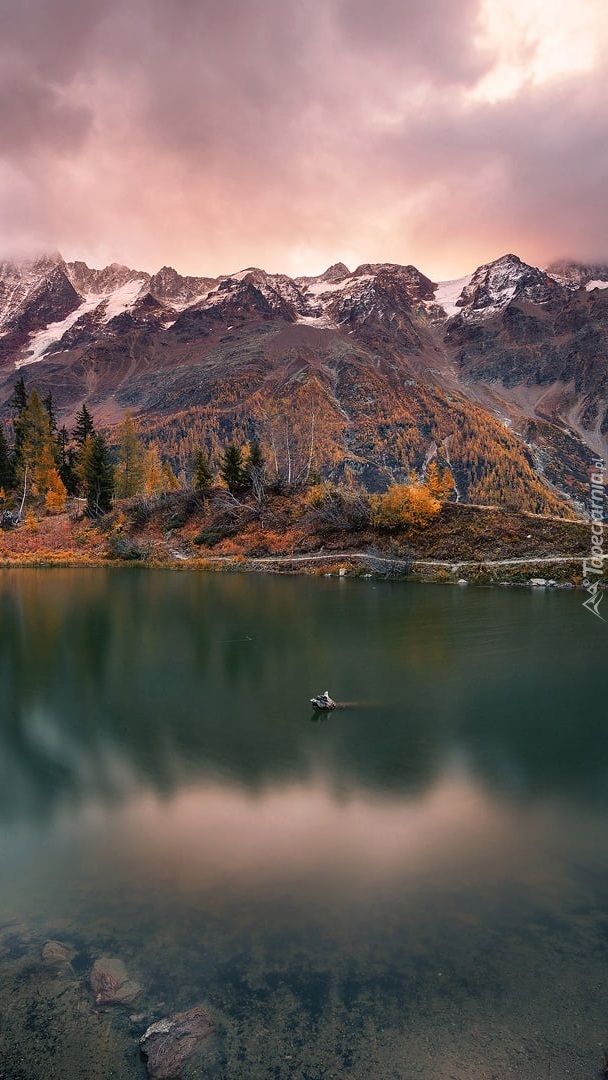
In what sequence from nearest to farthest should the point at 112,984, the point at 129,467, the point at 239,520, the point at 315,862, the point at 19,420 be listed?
1. the point at 112,984
2. the point at 315,862
3. the point at 239,520
4. the point at 19,420
5. the point at 129,467

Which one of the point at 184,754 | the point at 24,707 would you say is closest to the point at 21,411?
the point at 24,707

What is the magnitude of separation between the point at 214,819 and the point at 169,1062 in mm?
6012

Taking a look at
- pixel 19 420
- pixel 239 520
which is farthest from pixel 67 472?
pixel 239 520

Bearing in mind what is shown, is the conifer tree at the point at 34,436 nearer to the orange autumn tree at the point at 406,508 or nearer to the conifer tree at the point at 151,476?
the conifer tree at the point at 151,476

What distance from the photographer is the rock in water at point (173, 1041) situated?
713 centimetres

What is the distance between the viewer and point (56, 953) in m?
9.05

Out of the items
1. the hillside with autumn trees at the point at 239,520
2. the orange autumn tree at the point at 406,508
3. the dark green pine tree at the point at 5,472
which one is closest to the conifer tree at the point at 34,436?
the hillside with autumn trees at the point at 239,520

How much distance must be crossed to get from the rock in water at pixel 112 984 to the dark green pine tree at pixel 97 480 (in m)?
74.7

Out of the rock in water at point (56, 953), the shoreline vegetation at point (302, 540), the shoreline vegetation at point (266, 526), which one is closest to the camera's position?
the rock in water at point (56, 953)

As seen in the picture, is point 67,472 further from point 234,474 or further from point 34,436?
point 234,474

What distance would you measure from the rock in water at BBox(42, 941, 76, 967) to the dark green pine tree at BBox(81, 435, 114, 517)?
243 ft

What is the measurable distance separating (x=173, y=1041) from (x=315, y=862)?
443 centimetres

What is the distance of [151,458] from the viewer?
368ft

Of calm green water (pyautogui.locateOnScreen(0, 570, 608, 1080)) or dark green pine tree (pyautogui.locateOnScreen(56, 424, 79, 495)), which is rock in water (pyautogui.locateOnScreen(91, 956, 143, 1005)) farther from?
dark green pine tree (pyautogui.locateOnScreen(56, 424, 79, 495))
